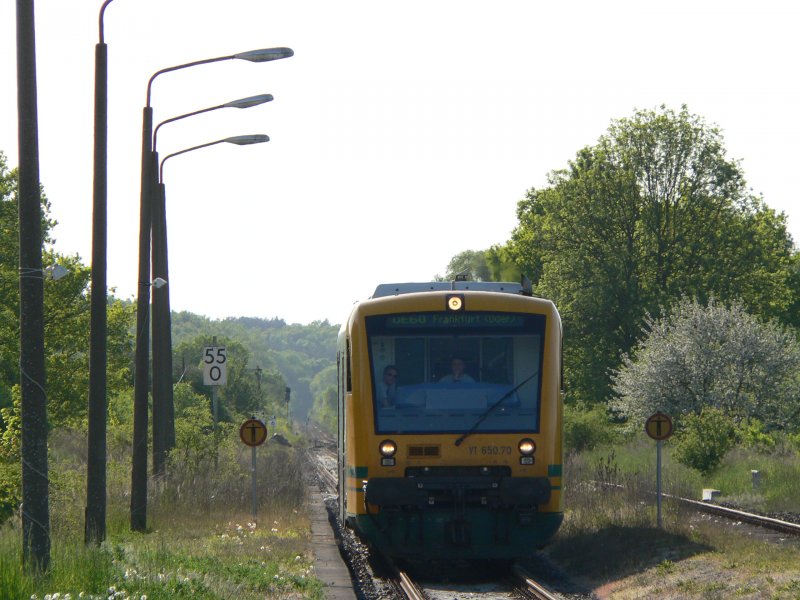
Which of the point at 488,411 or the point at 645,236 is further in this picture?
the point at 645,236

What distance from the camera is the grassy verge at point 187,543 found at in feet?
36.8

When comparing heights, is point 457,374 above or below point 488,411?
above

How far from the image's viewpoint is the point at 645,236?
57.6 meters

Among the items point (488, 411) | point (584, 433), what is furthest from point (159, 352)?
point (584, 433)

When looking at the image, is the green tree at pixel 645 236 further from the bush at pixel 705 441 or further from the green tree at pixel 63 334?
the bush at pixel 705 441

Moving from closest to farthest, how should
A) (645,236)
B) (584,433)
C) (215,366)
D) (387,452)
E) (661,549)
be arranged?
(387,452)
(661,549)
(215,366)
(584,433)
(645,236)

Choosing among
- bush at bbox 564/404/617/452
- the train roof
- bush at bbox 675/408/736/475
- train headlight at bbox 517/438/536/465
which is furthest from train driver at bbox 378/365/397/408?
bush at bbox 564/404/617/452

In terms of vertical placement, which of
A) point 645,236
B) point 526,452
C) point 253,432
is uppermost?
point 645,236

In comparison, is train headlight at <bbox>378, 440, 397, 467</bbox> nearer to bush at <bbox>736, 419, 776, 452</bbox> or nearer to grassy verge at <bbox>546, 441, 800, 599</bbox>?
grassy verge at <bbox>546, 441, 800, 599</bbox>

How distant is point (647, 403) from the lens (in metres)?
43.4

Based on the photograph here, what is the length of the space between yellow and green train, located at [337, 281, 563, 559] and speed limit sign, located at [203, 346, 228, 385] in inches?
319

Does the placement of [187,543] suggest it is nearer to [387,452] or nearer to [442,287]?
[387,452]

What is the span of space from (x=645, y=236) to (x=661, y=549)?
136 feet

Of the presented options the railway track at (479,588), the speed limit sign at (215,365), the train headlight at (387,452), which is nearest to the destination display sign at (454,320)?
the train headlight at (387,452)
